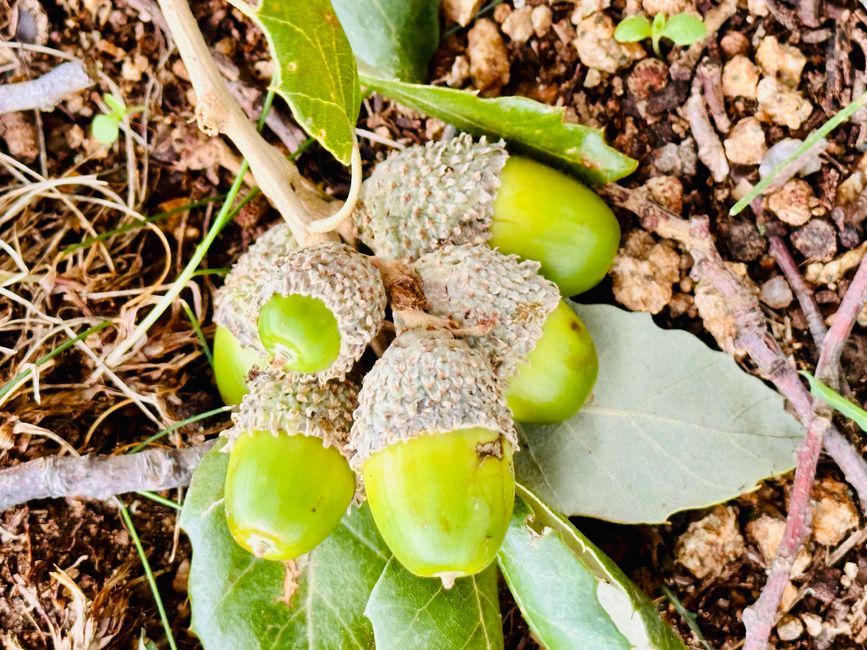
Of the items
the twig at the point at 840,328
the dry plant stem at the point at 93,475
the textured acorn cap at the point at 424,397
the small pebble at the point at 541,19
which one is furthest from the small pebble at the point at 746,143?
the dry plant stem at the point at 93,475

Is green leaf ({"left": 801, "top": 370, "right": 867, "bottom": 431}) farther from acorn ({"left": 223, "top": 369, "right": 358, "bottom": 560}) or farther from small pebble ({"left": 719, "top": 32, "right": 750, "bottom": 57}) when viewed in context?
acorn ({"left": 223, "top": 369, "right": 358, "bottom": 560})

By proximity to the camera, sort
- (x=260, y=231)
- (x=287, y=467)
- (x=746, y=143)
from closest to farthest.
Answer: (x=287, y=467)
(x=746, y=143)
(x=260, y=231)

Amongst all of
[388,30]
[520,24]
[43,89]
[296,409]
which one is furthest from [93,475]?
[520,24]

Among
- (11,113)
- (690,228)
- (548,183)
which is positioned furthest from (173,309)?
(690,228)

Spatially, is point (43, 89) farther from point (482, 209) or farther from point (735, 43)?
point (735, 43)

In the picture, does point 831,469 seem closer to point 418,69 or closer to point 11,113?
point 418,69

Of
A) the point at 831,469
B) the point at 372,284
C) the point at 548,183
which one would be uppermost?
the point at 548,183
